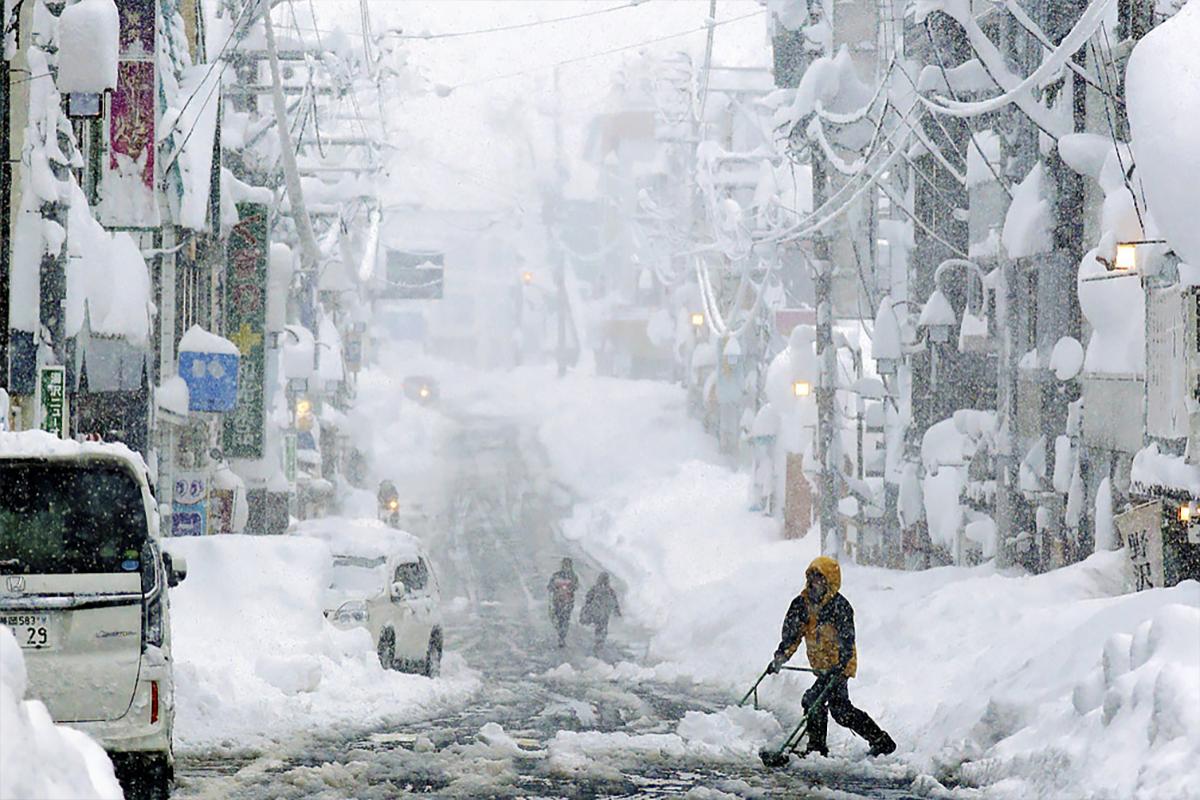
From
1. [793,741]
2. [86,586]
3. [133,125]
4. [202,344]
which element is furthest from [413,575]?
[86,586]

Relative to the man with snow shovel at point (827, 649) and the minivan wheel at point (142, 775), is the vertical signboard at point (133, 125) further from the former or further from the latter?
the minivan wheel at point (142, 775)

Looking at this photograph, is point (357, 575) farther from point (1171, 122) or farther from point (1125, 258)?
point (1171, 122)

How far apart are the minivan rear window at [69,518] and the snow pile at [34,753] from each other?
3.25 m

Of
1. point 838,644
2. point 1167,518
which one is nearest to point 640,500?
point 1167,518

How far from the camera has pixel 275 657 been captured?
16.7m

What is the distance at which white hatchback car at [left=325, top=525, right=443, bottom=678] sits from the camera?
2111 cm

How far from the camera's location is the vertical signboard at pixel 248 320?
36125 millimetres

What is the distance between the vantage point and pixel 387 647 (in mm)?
21516

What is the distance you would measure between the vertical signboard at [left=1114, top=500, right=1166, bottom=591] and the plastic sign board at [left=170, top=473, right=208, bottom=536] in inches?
714

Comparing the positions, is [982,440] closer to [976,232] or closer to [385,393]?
[976,232]

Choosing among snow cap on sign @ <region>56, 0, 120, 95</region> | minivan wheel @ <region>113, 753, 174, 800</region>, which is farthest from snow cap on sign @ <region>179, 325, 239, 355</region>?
minivan wheel @ <region>113, 753, 174, 800</region>

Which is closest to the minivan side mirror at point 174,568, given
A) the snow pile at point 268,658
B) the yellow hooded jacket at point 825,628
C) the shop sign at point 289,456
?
the snow pile at point 268,658

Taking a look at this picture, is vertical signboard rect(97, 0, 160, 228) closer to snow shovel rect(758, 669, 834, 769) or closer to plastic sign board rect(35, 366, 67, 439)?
plastic sign board rect(35, 366, 67, 439)

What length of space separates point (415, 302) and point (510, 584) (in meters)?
61.3
